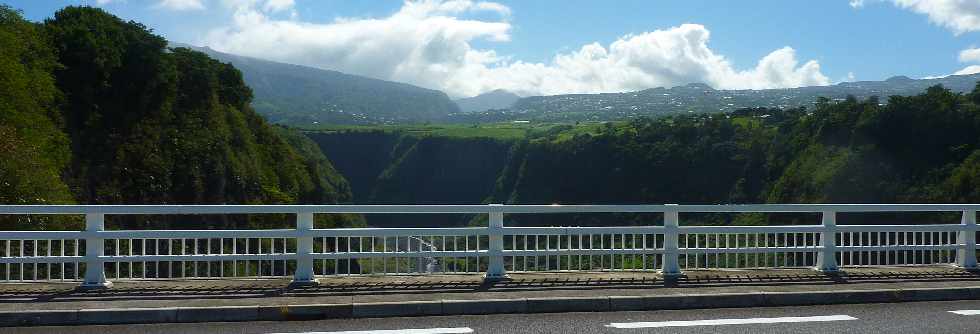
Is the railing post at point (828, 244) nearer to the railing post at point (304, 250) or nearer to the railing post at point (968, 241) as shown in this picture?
the railing post at point (968, 241)

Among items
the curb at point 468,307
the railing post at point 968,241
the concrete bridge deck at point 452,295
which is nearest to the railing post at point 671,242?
the concrete bridge deck at point 452,295

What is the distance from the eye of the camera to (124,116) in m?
44.7

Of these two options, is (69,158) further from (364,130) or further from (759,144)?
(364,130)

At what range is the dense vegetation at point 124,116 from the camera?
118 feet

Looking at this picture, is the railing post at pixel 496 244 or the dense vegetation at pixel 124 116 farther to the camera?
the dense vegetation at pixel 124 116

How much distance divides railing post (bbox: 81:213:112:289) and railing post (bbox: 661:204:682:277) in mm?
5942

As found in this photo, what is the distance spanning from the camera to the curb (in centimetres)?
725

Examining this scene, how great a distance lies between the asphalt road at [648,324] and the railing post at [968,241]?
2.54 metres

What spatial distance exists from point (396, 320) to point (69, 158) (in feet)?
113

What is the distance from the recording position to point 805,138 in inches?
2783

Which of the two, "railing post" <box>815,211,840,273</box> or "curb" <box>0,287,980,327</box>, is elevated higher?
"railing post" <box>815,211,840,273</box>

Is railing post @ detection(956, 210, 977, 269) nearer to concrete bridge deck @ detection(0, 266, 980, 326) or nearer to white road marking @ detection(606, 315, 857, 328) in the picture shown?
concrete bridge deck @ detection(0, 266, 980, 326)

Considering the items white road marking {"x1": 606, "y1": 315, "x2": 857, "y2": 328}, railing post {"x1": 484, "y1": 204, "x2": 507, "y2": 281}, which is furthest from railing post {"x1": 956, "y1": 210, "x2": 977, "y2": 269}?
railing post {"x1": 484, "y1": 204, "x2": 507, "y2": 281}

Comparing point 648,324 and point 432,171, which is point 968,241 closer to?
point 648,324
